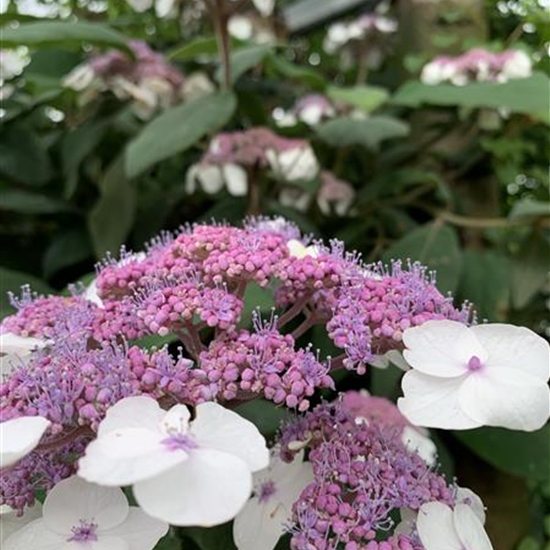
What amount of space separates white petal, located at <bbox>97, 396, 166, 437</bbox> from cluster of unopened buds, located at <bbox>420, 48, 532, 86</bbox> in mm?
653

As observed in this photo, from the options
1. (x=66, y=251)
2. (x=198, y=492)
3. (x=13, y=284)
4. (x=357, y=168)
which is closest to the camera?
(x=198, y=492)

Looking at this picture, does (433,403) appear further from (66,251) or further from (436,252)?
(66,251)

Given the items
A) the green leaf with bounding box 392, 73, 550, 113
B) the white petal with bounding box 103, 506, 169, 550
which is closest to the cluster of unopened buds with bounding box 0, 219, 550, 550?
the white petal with bounding box 103, 506, 169, 550

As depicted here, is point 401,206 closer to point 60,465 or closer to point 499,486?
point 499,486

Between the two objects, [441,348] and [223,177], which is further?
[223,177]

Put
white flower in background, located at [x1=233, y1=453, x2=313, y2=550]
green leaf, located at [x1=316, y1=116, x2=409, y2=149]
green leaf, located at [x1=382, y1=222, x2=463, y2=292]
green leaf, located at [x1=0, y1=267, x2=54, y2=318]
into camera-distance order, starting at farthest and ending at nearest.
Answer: green leaf, located at [x1=316, y1=116, x2=409, y2=149] → green leaf, located at [x1=382, y1=222, x2=463, y2=292] → green leaf, located at [x1=0, y1=267, x2=54, y2=318] → white flower in background, located at [x1=233, y1=453, x2=313, y2=550]

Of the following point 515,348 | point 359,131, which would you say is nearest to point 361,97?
point 359,131

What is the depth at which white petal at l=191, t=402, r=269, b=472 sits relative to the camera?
31 centimetres

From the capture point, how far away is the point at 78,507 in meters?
0.34

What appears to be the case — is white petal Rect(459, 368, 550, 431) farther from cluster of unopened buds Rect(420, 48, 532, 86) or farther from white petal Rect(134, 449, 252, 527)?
cluster of unopened buds Rect(420, 48, 532, 86)

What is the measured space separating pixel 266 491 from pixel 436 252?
440 millimetres

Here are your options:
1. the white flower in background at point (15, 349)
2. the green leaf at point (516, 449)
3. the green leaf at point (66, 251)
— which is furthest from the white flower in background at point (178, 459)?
the green leaf at point (66, 251)

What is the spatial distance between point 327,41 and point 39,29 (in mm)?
674

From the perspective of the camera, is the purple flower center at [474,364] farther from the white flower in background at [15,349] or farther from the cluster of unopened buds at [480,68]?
the cluster of unopened buds at [480,68]
